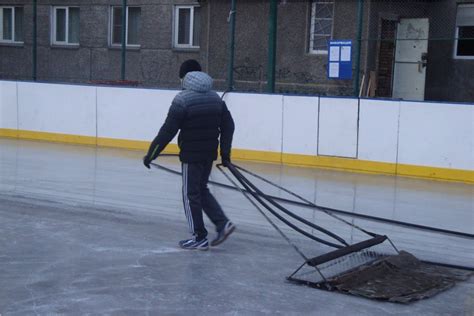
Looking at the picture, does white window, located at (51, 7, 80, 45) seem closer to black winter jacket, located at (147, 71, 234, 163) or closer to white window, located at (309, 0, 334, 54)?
white window, located at (309, 0, 334, 54)

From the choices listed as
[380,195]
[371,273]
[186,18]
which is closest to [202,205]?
[371,273]

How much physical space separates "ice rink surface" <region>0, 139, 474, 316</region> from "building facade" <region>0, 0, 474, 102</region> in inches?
226

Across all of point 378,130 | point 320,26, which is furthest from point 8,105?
point 378,130

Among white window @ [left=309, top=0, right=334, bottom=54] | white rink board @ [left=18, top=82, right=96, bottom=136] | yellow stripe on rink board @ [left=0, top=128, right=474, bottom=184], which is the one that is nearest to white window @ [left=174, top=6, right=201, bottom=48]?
white window @ [left=309, top=0, right=334, bottom=54]

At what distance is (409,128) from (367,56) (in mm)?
5512

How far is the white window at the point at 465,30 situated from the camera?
19656 millimetres

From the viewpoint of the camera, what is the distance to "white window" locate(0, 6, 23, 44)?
2655 centimetres

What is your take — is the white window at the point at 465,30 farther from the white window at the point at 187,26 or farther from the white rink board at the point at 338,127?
the white window at the point at 187,26

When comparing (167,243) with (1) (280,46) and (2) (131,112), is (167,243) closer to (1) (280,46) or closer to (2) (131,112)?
(2) (131,112)

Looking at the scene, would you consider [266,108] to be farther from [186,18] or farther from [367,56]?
[186,18]

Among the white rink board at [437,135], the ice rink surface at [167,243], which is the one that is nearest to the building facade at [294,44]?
the white rink board at [437,135]

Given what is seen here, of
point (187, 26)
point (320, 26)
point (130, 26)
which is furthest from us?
point (130, 26)

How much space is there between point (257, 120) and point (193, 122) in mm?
7669

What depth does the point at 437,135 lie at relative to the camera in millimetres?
13195
